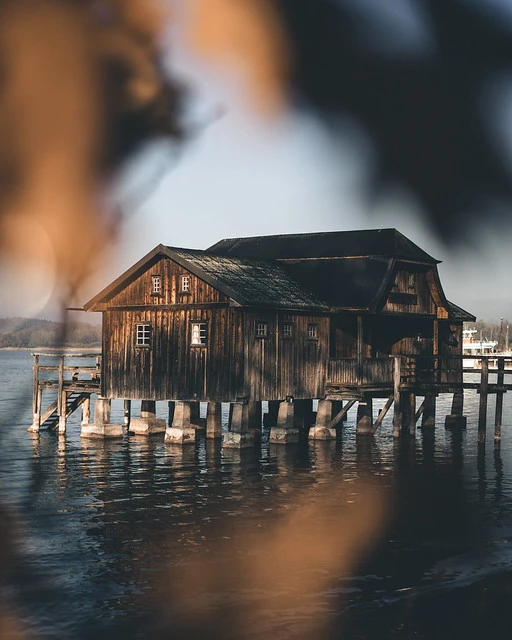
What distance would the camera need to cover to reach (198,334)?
124ft

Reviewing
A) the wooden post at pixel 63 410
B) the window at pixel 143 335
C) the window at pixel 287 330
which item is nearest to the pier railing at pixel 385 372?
the window at pixel 287 330

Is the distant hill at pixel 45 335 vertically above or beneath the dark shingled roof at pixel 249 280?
beneath

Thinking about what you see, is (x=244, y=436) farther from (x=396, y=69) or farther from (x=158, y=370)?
(x=396, y=69)

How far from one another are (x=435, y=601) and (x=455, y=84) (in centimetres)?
1268

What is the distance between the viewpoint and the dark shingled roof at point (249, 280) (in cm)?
3675

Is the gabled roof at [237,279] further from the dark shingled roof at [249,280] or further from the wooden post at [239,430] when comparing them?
the wooden post at [239,430]

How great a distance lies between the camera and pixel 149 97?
9.41ft

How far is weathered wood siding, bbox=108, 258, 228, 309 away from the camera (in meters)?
37.3

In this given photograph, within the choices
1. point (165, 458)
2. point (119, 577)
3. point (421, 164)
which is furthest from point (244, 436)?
point (421, 164)

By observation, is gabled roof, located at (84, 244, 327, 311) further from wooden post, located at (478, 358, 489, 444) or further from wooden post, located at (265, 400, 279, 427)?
wooden post, located at (265, 400, 279, 427)

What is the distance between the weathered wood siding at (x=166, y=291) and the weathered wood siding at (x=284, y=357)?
1.99 metres

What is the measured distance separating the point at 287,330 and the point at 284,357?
3.90 feet

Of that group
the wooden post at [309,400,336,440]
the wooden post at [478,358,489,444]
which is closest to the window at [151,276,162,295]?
the wooden post at [309,400,336,440]

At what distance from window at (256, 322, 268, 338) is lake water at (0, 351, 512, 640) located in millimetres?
4951
